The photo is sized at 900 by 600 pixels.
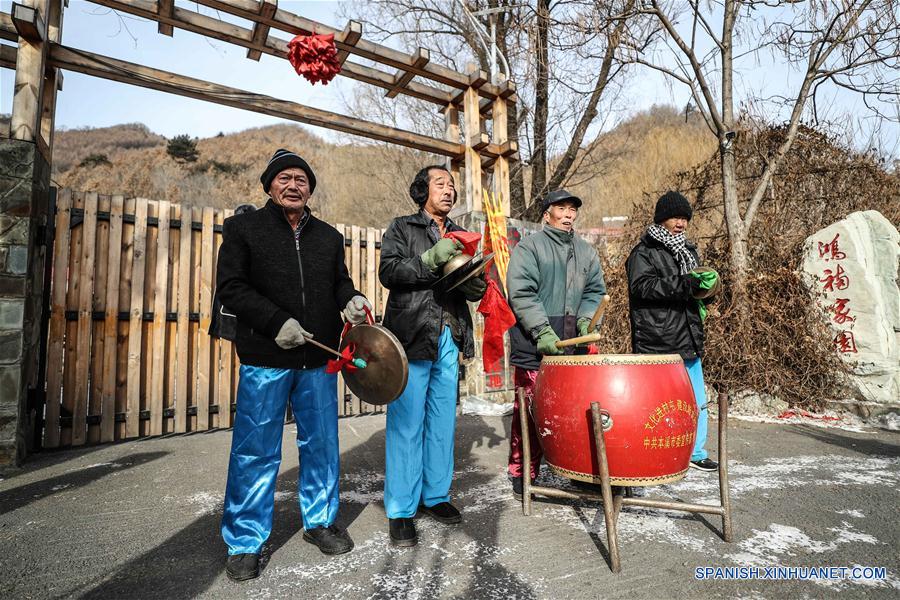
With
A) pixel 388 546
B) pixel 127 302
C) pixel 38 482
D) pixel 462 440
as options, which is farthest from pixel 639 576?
pixel 127 302

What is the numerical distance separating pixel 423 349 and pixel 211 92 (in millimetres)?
3929

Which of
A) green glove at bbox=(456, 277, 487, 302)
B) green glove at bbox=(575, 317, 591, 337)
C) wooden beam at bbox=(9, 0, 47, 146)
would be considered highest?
wooden beam at bbox=(9, 0, 47, 146)

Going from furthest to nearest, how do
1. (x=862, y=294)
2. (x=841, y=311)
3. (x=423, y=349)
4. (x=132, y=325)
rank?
1. (x=841, y=311)
2. (x=862, y=294)
3. (x=132, y=325)
4. (x=423, y=349)

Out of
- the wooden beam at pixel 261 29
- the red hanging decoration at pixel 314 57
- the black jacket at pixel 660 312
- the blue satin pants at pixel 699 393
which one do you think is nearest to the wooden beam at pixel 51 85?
the wooden beam at pixel 261 29

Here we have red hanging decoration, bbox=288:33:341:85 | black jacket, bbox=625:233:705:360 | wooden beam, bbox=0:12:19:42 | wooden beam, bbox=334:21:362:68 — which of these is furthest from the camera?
wooden beam, bbox=334:21:362:68

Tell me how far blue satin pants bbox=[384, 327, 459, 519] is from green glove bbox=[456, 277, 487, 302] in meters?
0.24

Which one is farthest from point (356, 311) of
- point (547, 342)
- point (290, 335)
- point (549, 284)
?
point (549, 284)

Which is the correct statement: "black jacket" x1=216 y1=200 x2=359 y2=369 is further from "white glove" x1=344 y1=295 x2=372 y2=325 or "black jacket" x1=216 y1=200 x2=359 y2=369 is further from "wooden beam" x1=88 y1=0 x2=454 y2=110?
"wooden beam" x1=88 y1=0 x2=454 y2=110

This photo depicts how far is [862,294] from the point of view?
5551 millimetres

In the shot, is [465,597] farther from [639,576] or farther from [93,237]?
[93,237]

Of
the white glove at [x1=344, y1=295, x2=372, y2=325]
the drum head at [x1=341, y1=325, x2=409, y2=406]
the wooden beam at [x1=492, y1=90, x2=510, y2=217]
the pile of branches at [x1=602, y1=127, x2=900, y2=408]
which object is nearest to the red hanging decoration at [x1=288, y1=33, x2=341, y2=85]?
the wooden beam at [x1=492, y1=90, x2=510, y2=217]

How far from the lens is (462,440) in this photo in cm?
480

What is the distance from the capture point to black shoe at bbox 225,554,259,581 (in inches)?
84.6

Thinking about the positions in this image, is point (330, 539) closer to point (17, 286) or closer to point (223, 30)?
point (17, 286)
